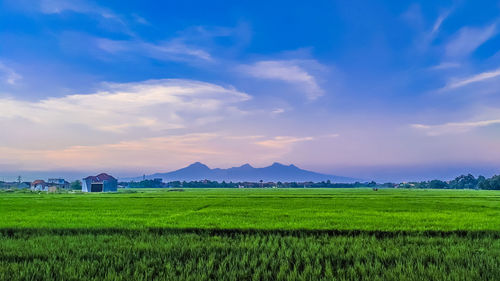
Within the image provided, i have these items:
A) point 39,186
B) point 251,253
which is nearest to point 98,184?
point 39,186

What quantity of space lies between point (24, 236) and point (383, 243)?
30.5ft

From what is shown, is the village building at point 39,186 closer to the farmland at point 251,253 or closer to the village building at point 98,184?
the village building at point 98,184

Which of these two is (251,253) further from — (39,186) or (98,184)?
(39,186)

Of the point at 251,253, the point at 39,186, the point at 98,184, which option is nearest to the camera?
the point at 251,253

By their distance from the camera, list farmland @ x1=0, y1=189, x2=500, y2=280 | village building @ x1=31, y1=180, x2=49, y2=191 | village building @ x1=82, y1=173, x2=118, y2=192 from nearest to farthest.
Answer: farmland @ x1=0, y1=189, x2=500, y2=280, village building @ x1=82, y1=173, x2=118, y2=192, village building @ x1=31, y1=180, x2=49, y2=191

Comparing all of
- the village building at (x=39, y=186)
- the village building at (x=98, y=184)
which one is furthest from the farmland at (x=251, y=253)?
the village building at (x=39, y=186)

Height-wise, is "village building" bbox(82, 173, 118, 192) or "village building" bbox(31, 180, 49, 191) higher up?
"village building" bbox(82, 173, 118, 192)

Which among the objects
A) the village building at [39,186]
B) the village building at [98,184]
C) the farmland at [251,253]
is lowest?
the village building at [39,186]

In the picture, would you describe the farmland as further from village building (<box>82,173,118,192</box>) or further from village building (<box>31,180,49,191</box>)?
village building (<box>31,180,49,191</box>)

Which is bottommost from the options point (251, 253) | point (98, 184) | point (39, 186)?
point (39, 186)

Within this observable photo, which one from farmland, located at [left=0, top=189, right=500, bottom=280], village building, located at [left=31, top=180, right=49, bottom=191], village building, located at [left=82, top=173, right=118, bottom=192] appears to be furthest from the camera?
village building, located at [left=31, top=180, right=49, bottom=191]

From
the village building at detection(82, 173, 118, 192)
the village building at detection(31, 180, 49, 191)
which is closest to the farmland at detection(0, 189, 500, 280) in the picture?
the village building at detection(82, 173, 118, 192)

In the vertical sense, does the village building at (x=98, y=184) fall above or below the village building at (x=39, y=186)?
above

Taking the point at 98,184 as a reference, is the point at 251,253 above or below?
above
